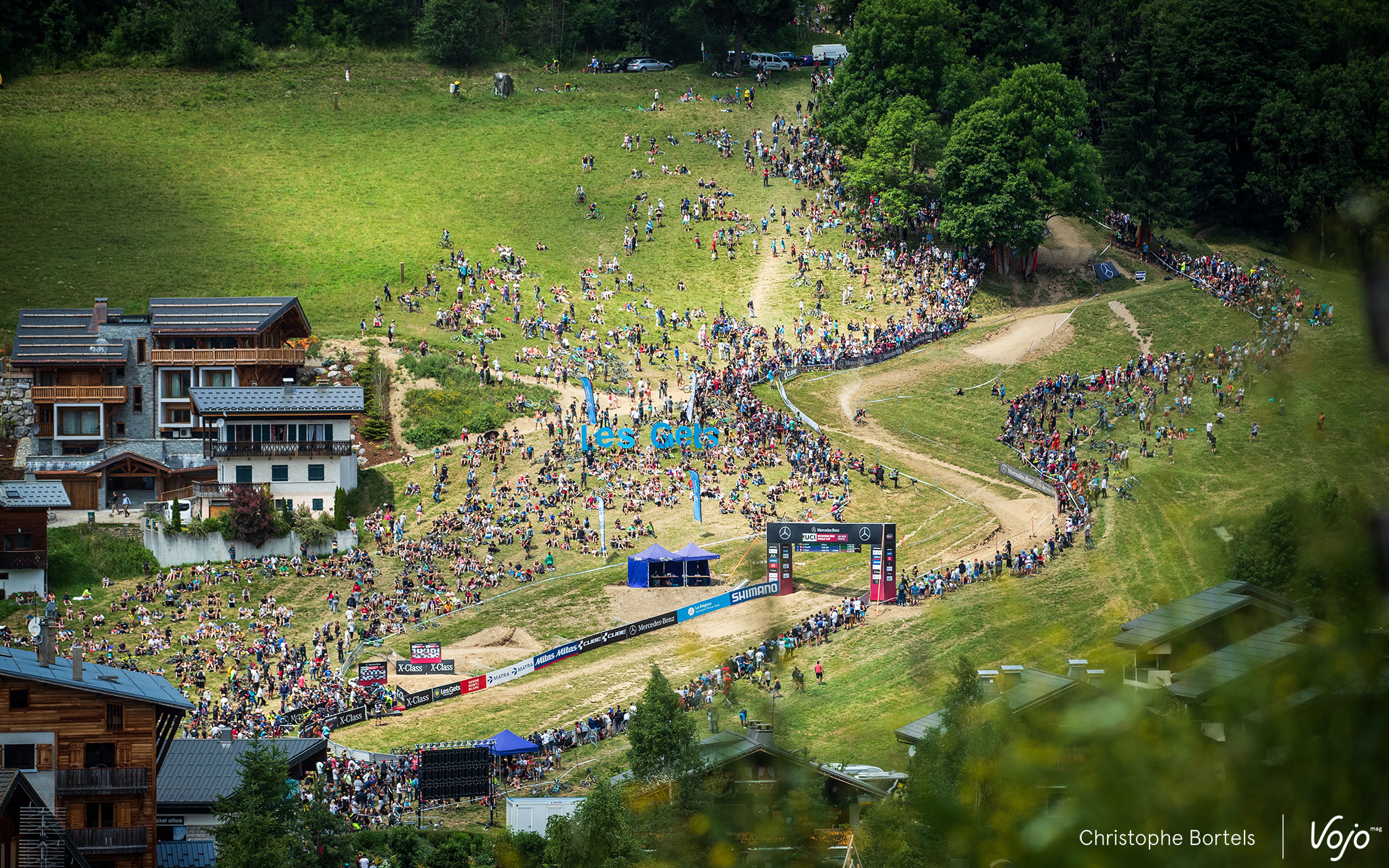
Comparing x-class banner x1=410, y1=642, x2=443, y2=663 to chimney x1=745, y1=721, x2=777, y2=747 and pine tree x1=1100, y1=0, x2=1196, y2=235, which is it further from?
pine tree x1=1100, y1=0, x2=1196, y2=235

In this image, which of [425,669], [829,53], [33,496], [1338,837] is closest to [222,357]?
[33,496]

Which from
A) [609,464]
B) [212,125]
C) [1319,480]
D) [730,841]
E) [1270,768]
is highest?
[212,125]

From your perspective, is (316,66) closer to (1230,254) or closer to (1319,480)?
(1230,254)

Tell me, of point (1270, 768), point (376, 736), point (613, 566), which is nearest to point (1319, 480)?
point (1270, 768)

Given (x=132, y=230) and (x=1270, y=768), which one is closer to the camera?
(x=1270, y=768)

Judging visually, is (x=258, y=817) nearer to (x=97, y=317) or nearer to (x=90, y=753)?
(x=90, y=753)

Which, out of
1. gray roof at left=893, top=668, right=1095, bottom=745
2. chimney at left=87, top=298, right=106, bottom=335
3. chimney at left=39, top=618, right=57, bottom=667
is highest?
gray roof at left=893, top=668, right=1095, bottom=745

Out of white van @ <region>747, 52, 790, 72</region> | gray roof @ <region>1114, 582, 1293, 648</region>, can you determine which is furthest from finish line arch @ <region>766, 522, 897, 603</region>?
white van @ <region>747, 52, 790, 72</region>
